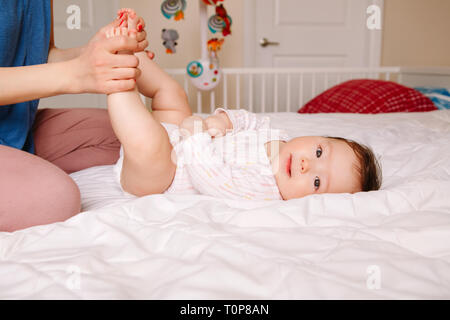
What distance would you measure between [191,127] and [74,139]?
13.4 inches

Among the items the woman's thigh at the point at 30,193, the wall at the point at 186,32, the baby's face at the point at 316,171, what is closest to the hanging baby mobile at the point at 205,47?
the wall at the point at 186,32

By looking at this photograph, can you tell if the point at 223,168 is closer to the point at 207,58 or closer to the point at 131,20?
the point at 131,20

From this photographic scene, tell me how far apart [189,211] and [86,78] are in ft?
1.02

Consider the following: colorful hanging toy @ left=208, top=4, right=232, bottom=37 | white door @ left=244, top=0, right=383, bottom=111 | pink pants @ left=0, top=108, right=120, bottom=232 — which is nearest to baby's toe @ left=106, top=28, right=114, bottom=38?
pink pants @ left=0, top=108, right=120, bottom=232

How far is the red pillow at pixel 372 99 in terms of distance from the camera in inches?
78.7

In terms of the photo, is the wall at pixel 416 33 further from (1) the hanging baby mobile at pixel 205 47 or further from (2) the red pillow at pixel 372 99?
(1) the hanging baby mobile at pixel 205 47

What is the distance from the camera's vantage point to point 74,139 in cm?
104

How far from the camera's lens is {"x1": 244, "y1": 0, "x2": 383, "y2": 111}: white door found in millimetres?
2990

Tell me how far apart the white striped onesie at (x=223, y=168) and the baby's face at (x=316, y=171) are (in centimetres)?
3

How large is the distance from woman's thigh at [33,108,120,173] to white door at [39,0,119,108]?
1350mm

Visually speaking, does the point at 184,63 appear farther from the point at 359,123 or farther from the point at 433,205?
the point at 433,205

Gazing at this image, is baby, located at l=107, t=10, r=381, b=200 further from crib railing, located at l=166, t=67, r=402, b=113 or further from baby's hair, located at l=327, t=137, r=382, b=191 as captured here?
crib railing, located at l=166, t=67, r=402, b=113

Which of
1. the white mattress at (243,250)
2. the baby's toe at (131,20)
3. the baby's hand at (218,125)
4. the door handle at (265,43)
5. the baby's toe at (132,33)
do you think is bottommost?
the white mattress at (243,250)

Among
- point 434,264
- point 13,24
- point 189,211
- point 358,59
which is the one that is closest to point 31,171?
point 189,211
